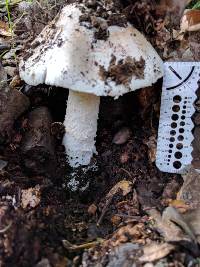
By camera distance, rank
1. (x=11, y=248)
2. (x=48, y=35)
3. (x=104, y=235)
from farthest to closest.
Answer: (x=48, y=35), (x=104, y=235), (x=11, y=248)

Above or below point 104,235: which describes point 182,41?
above

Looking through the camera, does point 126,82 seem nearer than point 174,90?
Yes

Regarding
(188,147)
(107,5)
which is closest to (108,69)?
(107,5)

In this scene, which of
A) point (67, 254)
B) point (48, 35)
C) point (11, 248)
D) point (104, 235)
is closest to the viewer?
point (11, 248)

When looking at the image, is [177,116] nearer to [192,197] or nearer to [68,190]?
[192,197]

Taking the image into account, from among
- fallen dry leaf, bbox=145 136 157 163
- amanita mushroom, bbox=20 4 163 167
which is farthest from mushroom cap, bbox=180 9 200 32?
fallen dry leaf, bbox=145 136 157 163

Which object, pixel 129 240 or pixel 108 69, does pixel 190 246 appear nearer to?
pixel 129 240
